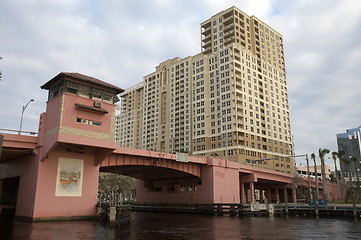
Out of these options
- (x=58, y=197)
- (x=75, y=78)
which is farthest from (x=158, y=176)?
(x=75, y=78)

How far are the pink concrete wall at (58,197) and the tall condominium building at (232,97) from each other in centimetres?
6700

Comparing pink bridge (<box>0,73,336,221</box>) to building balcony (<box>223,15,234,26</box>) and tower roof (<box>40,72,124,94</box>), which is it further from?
building balcony (<box>223,15,234,26</box>)

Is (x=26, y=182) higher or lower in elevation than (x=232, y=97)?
lower

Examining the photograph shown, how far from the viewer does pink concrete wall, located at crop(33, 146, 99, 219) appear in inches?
1384

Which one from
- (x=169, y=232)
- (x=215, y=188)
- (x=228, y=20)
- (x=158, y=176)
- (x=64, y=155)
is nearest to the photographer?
(x=169, y=232)

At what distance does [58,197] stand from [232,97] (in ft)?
284

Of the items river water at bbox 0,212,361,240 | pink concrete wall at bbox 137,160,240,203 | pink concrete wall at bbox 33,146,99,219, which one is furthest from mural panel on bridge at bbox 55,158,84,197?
pink concrete wall at bbox 137,160,240,203

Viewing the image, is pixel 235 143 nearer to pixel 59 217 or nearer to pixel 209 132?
pixel 209 132

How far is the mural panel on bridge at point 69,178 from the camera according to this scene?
37000mm

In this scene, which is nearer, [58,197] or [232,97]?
[58,197]

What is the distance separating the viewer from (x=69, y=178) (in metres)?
37.9

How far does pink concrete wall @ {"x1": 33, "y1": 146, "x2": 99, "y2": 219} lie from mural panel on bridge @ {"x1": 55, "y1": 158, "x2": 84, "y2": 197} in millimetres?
465

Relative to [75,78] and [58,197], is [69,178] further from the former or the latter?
[75,78]

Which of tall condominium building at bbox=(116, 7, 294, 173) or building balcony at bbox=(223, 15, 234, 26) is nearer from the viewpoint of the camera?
tall condominium building at bbox=(116, 7, 294, 173)
